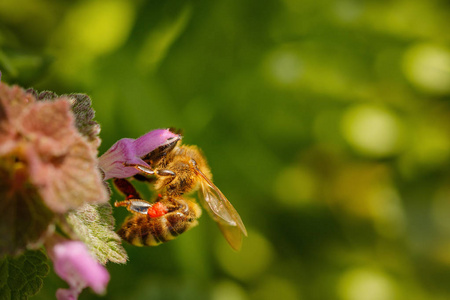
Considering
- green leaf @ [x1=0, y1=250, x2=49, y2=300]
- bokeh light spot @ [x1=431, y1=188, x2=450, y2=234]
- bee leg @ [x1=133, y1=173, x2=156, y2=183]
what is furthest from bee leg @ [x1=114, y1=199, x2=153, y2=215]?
bokeh light spot @ [x1=431, y1=188, x2=450, y2=234]

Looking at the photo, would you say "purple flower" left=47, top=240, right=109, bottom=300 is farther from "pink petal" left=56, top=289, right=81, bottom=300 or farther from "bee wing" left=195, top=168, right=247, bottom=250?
"bee wing" left=195, top=168, right=247, bottom=250

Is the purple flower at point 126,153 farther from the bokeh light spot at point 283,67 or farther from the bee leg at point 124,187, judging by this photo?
the bokeh light spot at point 283,67

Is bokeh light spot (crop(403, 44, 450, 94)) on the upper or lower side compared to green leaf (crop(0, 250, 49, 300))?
upper

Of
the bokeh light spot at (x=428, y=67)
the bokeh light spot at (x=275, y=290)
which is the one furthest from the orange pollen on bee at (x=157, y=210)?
the bokeh light spot at (x=428, y=67)

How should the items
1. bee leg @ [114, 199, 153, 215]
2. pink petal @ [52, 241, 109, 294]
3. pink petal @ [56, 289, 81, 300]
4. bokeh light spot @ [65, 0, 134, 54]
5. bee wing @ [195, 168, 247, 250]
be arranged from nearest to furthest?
Answer: 1. pink petal @ [52, 241, 109, 294]
2. pink petal @ [56, 289, 81, 300]
3. bee leg @ [114, 199, 153, 215]
4. bee wing @ [195, 168, 247, 250]
5. bokeh light spot @ [65, 0, 134, 54]

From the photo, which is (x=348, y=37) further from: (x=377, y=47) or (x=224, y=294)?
(x=224, y=294)

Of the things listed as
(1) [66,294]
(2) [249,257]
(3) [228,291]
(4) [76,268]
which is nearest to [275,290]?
(2) [249,257]

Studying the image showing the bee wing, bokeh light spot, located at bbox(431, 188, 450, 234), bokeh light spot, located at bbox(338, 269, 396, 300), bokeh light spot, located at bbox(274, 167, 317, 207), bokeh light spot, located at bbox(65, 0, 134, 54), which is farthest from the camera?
bokeh light spot, located at bbox(431, 188, 450, 234)
